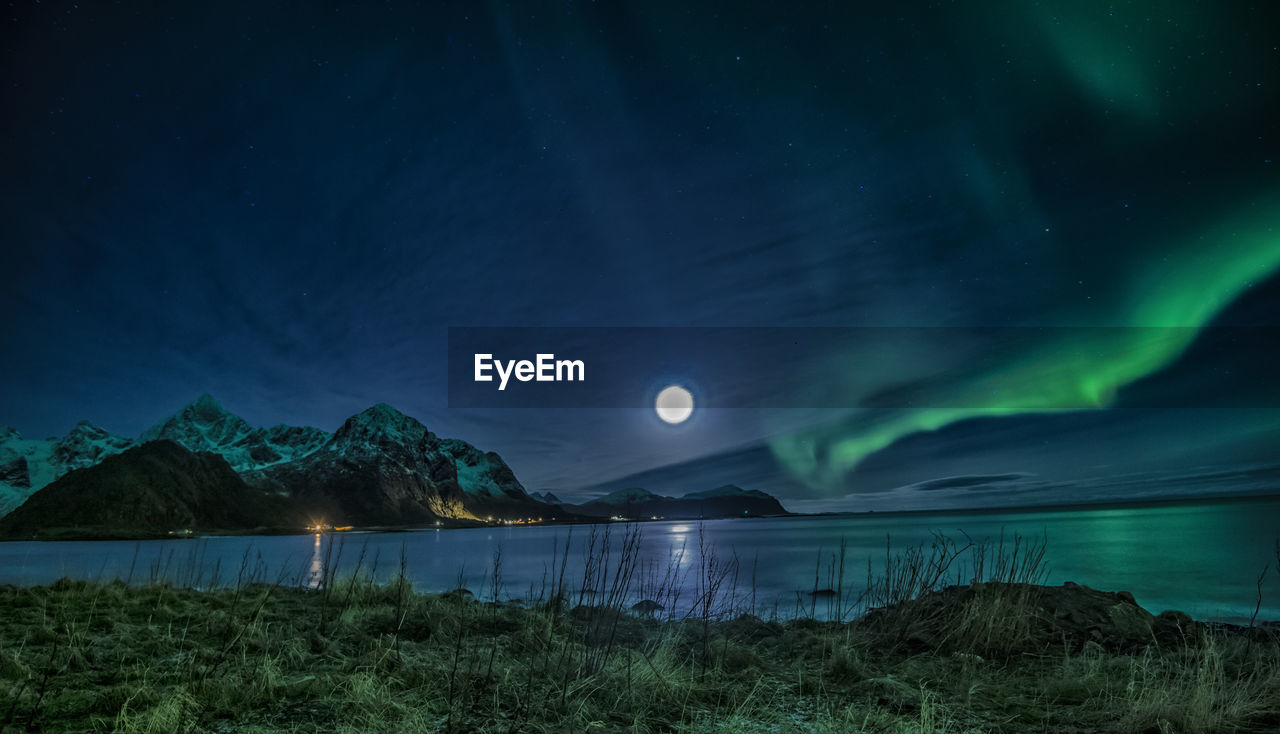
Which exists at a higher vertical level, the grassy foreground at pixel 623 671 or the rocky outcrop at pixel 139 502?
the grassy foreground at pixel 623 671

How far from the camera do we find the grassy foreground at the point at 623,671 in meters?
5.38

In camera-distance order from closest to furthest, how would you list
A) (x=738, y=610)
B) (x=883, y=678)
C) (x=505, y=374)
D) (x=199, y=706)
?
1. (x=199, y=706)
2. (x=883, y=678)
3. (x=738, y=610)
4. (x=505, y=374)

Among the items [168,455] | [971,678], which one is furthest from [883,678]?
[168,455]

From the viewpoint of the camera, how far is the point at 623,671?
6.77m

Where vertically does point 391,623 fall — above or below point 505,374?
below

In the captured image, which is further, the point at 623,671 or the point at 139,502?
the point at 139,502

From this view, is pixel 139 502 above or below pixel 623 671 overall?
below

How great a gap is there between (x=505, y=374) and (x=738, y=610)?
8239mm

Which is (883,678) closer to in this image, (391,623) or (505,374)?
(391,623)

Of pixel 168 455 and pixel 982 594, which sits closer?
A: pixel 982 594

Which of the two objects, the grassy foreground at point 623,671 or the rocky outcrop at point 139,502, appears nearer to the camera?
the grassy foreground at point 623,671

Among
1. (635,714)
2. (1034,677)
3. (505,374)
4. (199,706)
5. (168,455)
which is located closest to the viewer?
(199,706)

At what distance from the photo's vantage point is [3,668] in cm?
609

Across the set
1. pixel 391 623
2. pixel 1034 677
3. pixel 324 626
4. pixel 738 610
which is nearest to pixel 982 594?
pixel 1034 677
